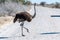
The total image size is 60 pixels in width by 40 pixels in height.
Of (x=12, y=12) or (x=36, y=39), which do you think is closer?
(x=36, y=39)

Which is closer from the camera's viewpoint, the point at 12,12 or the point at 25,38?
the point at 25,38

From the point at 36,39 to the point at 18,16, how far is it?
2175 mm

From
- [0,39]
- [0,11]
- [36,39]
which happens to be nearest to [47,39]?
[36,39]

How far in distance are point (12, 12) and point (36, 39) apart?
22799 mm

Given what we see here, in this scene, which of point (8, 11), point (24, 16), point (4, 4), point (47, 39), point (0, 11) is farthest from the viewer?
point (4, 4)

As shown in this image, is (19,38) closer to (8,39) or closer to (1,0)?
(8,39)

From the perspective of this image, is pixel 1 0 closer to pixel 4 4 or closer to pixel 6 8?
pixel 4 4

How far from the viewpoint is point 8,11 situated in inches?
1414

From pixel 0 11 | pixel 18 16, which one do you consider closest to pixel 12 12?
pixel 0 11

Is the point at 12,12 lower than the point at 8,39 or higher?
lower

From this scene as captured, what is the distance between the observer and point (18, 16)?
14984 millimetres

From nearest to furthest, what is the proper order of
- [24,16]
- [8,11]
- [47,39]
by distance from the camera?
[47,39]
[24,16]
[8,11]

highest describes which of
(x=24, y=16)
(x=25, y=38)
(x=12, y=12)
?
(x=24, y=16)

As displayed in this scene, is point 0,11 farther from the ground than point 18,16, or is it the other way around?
point 18,16
